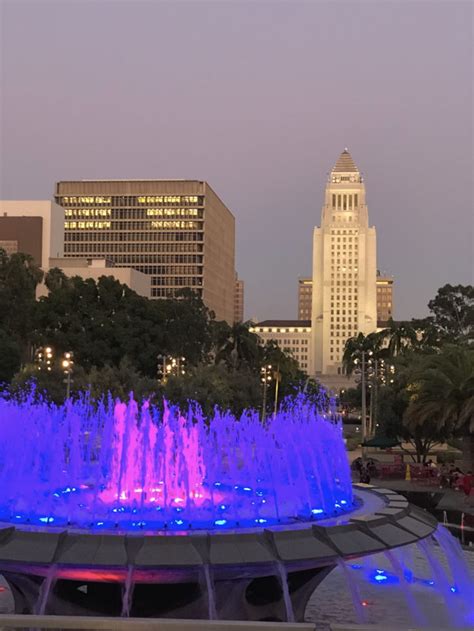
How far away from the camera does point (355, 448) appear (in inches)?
1811

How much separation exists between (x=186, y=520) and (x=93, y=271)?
7329 centimetres

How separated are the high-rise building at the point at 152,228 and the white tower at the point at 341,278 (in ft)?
123

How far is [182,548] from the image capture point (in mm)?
8367

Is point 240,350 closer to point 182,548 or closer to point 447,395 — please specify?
point 447,395

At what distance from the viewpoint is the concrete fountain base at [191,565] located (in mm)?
8305

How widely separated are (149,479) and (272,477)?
195 cm

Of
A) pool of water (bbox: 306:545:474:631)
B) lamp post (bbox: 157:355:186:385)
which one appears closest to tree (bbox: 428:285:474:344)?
lamp post (bbox: 157:355:186:385)

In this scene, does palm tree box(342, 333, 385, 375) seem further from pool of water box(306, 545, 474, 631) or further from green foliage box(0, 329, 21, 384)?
pool of water box(306, 545, 474, 631)

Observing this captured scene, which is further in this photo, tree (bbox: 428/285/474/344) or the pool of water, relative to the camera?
tree (bbox: 428/285/474/344)

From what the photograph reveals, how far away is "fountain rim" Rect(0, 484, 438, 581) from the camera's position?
27.0ft

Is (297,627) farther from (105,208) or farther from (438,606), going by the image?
(105,208)

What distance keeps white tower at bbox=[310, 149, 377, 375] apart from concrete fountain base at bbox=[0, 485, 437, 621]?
15596 cm

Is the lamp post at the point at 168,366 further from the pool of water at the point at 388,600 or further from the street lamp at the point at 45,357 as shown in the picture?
the pool of water at the point at 388,600

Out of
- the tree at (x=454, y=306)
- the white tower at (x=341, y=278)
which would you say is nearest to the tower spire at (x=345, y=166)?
the white tower at (x=341, y=278)
